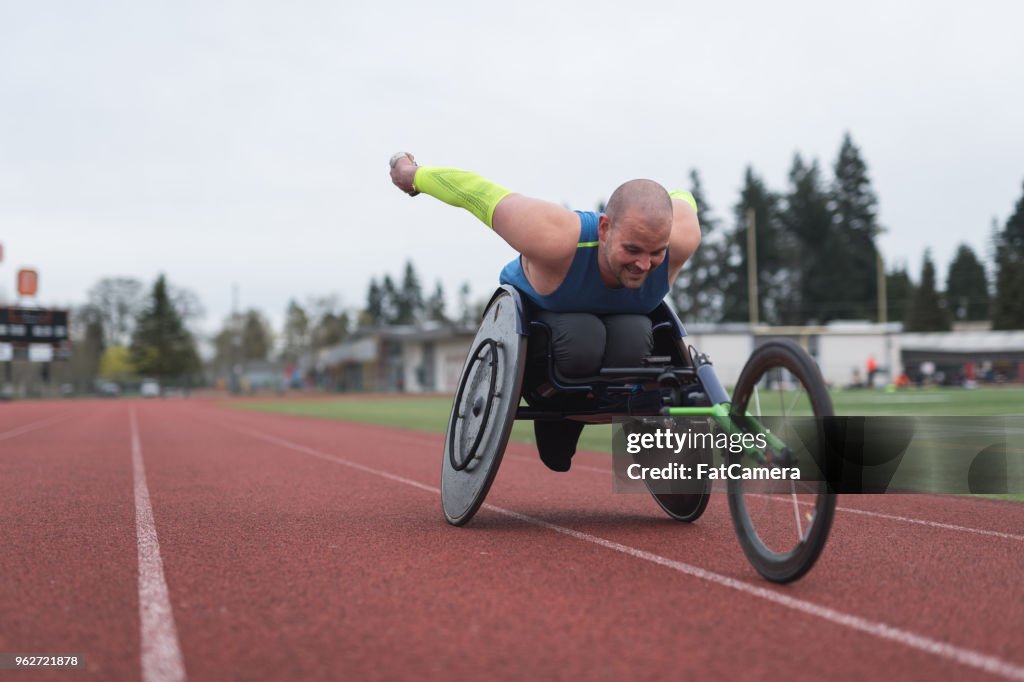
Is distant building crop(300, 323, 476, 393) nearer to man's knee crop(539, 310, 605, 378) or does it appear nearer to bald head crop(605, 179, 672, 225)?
man's knee crop(539, 310, 605, 378)

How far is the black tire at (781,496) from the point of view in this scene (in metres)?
3.29

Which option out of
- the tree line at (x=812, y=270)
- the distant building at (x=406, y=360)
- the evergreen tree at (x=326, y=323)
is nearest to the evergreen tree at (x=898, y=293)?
the tree line at (x=812, y=270)

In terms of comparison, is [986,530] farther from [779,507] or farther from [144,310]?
[144,310]

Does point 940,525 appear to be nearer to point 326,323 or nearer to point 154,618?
point 154,618

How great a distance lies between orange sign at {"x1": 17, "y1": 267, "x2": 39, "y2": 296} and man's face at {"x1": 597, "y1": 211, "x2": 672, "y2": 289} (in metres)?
31.5

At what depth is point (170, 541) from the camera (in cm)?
492

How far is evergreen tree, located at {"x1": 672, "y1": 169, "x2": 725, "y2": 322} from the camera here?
264ft

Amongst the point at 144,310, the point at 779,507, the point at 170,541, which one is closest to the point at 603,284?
the point at 779,507

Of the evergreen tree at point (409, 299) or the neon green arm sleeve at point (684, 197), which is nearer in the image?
the neon green arm sleeve at point (684, 197)

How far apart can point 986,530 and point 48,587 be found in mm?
5010

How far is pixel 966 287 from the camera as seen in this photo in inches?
3282

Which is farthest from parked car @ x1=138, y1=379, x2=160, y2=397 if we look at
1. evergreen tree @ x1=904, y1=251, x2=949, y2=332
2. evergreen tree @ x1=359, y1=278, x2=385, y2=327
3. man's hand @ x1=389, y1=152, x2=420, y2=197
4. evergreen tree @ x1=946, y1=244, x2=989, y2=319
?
man's hand @ x1=389, y1=152, x2=420, y2=197
